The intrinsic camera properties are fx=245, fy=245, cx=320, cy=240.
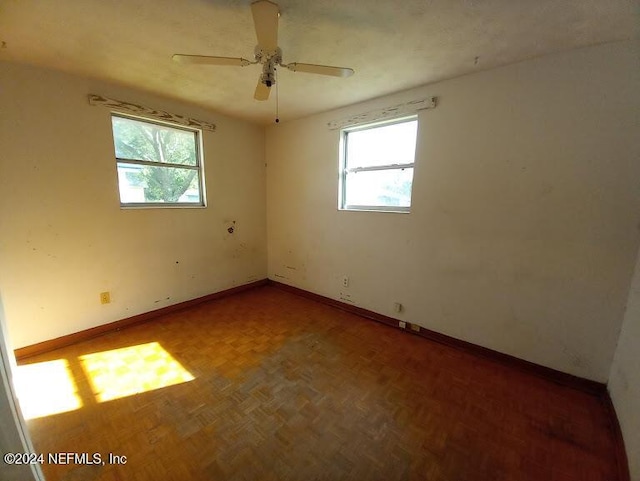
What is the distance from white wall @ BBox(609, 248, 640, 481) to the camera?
4.09 ft

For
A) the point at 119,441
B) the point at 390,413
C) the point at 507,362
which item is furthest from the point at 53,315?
the point at 507,362

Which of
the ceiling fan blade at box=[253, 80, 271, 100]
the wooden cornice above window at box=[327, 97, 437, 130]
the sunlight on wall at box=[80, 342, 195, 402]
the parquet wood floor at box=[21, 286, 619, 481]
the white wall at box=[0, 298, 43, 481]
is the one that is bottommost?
the sunlight on wall at box=[80, 342, 195, 402]

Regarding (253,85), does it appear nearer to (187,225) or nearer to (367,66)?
(367,66)

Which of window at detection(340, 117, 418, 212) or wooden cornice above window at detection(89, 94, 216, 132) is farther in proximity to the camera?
window at detection(340, 117, 418, 212)

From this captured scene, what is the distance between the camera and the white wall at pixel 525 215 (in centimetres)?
163

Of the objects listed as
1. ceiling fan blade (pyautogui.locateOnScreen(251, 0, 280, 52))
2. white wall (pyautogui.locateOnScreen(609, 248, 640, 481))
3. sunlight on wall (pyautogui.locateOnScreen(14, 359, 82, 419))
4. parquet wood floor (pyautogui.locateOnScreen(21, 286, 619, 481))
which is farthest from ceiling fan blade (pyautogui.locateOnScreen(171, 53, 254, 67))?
white wall (pyautogui.locateOnScreen(609, 248, 640, 481))

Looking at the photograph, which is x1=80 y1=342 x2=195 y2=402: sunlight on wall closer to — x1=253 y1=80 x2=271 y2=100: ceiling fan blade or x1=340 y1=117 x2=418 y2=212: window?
x1=253 y1=80 x2=271 y2=100: ceiling fan blade

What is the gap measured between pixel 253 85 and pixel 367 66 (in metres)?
1.06

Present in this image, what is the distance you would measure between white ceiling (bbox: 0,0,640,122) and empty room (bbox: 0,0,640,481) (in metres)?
A: 0.02

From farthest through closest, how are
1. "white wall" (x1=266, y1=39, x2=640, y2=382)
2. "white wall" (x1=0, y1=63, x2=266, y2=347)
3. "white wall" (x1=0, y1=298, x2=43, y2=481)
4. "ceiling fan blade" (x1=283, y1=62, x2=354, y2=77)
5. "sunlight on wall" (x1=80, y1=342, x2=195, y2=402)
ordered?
"white wall" (x1=0, y1=63, x2=266, y2=347) → "sunlight on wall" (x1=80, y1=342, x2=195, y2=402) → "white wall" (x1=266, y1=39, x2=640, y2=382) → "ceiling fan blade" (x1=283, y1=62, x2=354, y2=77) → "white wall" (x1=0, y1=298, x2=43, y2=481)

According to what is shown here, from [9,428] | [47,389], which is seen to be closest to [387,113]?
[9,428]

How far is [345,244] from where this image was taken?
301 cm

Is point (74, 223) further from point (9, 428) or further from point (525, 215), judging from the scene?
point (525, 215)

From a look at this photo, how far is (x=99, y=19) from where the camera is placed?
4.75 ft
